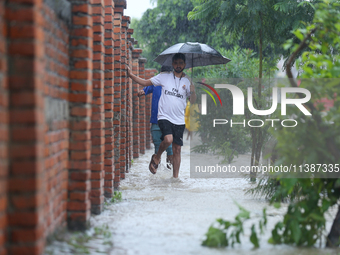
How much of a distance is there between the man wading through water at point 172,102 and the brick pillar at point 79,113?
10.3ft

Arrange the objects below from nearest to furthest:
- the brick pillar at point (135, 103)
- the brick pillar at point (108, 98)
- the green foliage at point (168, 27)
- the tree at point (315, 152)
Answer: the tree at point (315, 152), the brick pillar at point (108, 98), the brick pillar at point (135, 103), the green foliage at point (168, 27)

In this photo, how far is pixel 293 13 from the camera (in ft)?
22.8

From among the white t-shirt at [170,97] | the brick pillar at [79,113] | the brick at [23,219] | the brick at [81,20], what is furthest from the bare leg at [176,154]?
the brick at [23,219]

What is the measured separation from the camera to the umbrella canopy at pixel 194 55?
7.45m

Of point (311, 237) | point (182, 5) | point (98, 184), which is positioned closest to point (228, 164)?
point (98, 184)

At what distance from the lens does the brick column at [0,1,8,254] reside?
7.84 ft

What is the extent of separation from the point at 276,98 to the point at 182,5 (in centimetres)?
1781

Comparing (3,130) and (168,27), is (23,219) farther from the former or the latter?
(168,27)

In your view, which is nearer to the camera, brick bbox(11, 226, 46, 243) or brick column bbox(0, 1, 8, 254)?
brick column bbox(0, 1, 8, 254)

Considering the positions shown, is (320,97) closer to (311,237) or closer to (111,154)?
(311,237)

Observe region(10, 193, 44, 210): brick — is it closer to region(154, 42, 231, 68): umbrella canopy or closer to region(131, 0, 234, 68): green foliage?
region(154, 42, 231, 68): umbrella canopy

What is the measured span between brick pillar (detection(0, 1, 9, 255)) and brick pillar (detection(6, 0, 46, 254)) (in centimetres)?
4

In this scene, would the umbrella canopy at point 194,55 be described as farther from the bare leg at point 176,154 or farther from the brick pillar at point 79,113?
the brick pillar at point 79,113

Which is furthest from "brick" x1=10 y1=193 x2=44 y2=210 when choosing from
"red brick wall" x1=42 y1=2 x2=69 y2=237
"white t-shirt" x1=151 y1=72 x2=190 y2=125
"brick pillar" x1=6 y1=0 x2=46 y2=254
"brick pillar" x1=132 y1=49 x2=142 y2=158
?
"brick pillar" x1=132 y1=49 x2=142 y2=158
